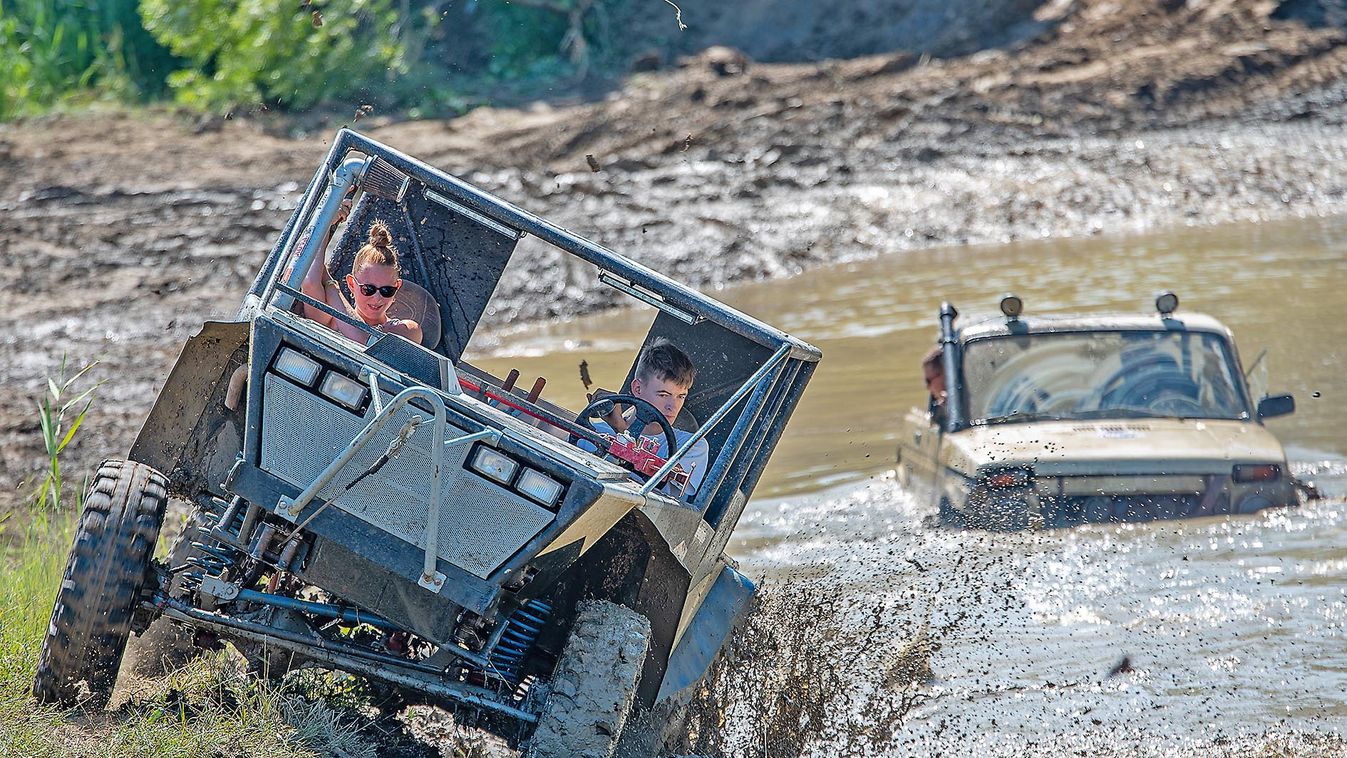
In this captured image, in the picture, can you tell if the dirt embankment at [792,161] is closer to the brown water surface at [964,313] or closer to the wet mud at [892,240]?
the wet mud at [892,240]

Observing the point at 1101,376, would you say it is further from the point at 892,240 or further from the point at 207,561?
the point at 892,240

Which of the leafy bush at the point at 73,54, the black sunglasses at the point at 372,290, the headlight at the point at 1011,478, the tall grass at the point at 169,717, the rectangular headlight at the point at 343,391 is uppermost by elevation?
the leafy bush at the point at 73,54

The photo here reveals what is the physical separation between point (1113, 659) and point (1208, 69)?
604 inches

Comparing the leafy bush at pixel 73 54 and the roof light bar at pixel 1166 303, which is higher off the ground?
the leafy bush at pixel 73 54

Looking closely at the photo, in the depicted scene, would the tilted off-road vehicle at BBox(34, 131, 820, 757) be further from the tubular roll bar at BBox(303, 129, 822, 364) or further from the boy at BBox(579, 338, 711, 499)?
the boy at BBox(579, 338, 711, 499)

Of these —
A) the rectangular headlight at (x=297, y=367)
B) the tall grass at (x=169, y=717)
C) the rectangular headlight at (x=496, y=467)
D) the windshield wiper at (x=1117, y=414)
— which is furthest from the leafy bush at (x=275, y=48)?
the rectangular headlight at (x=496, y=467)

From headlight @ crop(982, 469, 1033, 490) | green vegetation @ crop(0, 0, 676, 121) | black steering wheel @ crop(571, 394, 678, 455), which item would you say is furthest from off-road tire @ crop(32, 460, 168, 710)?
green vegetation @ crop(0, 0, 676, 121)

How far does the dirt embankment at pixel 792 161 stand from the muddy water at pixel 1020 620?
17.1 feet

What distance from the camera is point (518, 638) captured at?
14.9 feet

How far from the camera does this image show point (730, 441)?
511 centimetres

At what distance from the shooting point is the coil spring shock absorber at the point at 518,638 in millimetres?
4445

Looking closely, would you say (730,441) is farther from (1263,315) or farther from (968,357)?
(1263,315)

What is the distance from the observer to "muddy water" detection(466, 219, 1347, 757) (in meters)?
5.48

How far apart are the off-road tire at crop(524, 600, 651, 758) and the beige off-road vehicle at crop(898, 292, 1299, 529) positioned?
3428mm
